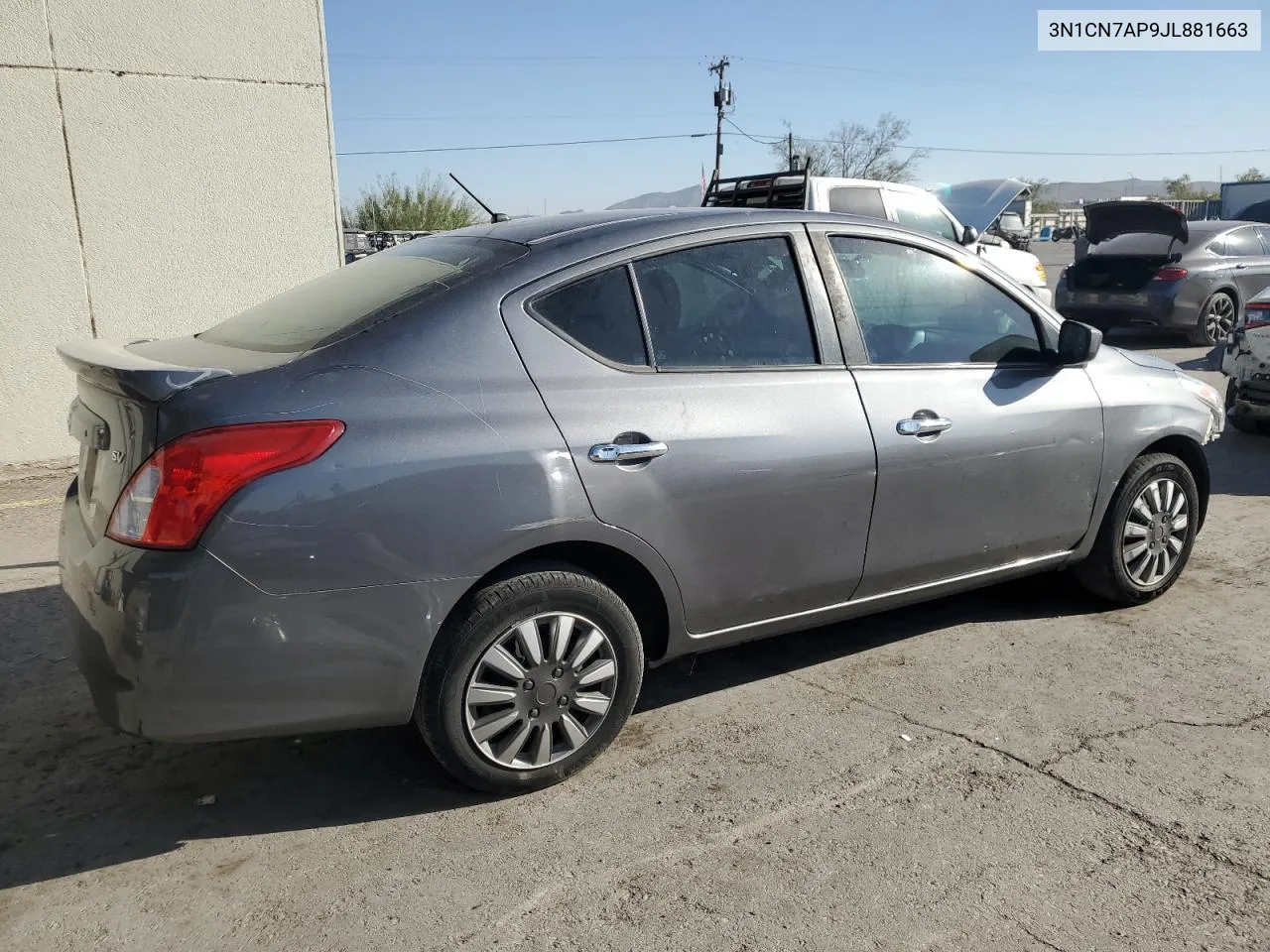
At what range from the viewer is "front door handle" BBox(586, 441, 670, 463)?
3.20 m

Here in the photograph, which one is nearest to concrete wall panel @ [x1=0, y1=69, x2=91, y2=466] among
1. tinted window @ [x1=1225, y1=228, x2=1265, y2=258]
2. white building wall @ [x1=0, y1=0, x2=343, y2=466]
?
white building wall @ [x1=0, y1=0, x2=343, y2=466]

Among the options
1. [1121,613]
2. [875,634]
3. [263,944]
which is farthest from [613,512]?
[1121,613]

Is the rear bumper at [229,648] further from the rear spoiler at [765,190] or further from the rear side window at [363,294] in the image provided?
the rear spoiler at [765,190]

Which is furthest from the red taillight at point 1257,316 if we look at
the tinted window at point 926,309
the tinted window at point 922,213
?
the tinted window at point 926,309

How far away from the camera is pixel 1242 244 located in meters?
13.8

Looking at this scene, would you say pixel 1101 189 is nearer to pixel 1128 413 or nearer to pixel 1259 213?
pixel 1259 213

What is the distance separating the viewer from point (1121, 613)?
15.6ft

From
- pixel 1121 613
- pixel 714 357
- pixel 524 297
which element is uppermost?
pixel 524 297

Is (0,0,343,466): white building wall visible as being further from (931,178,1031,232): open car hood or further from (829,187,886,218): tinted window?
(931,178,1031,232): open car hood

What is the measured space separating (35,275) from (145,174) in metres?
1.03

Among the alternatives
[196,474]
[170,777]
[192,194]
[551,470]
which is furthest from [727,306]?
[192,194]

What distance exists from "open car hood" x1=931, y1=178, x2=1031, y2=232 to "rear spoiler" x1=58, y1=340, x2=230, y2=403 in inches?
460

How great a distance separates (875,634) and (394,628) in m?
2.31

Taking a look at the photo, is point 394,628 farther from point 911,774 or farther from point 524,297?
point 911,774
